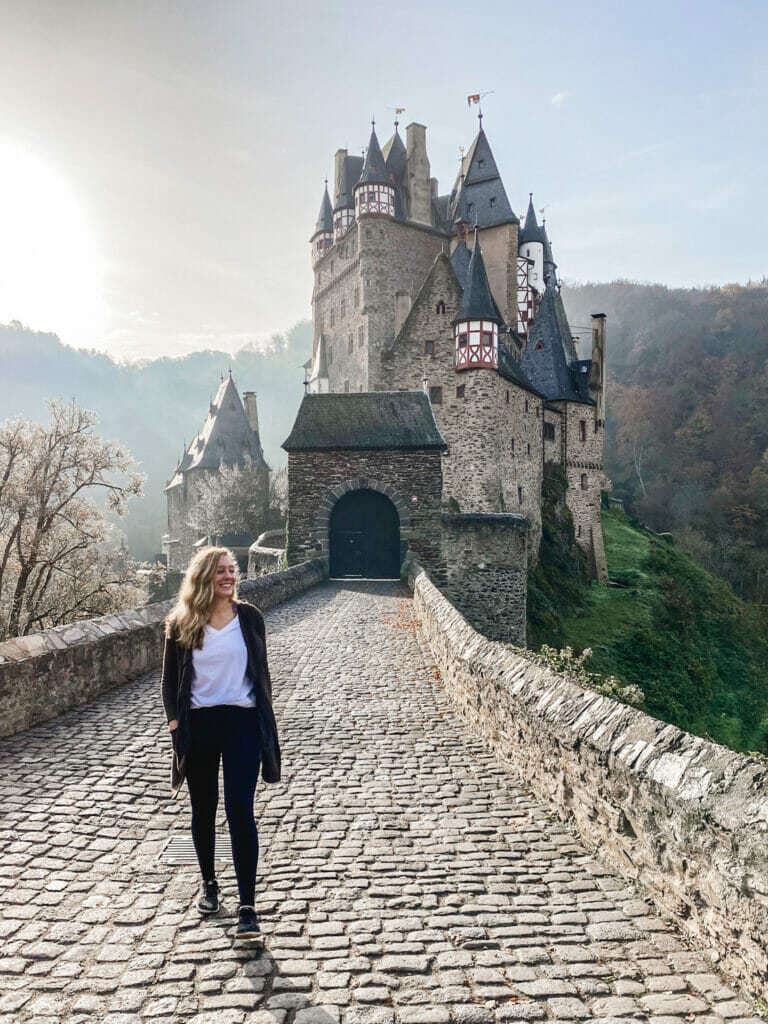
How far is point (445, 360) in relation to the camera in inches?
1299

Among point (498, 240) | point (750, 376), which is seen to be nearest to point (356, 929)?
point (498, 240)

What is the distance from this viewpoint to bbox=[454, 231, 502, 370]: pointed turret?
3178cm

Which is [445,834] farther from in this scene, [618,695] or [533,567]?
[533,567]

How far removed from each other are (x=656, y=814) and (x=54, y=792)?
13.2ft

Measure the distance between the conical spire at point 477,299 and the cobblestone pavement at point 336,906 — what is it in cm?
2748

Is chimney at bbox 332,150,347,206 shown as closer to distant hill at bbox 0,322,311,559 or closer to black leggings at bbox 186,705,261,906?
distant hill at bbox 0,322,311,559

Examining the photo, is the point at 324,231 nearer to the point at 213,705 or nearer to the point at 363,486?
the point at 363,486

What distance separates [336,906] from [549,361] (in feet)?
127

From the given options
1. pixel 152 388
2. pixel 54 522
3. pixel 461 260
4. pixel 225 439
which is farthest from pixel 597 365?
pixel 152 388

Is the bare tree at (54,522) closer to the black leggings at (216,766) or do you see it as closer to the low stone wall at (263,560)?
the low stone wall at (263,560)

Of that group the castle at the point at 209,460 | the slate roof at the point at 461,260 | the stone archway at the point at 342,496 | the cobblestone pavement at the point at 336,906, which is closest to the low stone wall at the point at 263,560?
the stone archway at the point at 342,496

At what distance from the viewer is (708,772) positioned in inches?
133

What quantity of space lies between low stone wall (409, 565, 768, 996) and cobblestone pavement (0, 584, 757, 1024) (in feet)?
0.50

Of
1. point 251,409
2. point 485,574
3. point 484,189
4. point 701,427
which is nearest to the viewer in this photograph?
point 485,574
